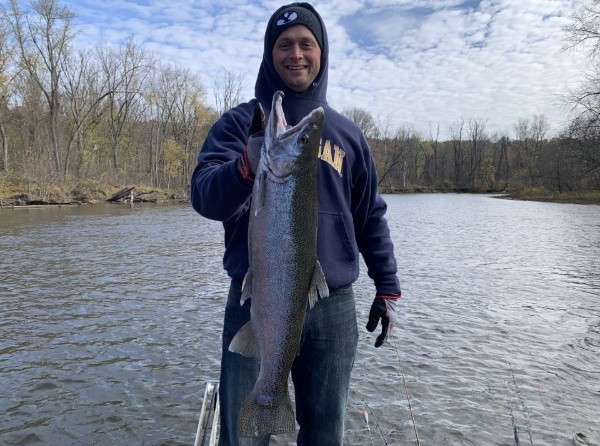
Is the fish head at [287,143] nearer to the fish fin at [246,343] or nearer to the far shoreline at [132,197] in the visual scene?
the fish fin at [246,343]

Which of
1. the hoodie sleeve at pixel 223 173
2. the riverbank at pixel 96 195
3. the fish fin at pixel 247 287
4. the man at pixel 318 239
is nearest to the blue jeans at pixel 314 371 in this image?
the man at pixel 318 239

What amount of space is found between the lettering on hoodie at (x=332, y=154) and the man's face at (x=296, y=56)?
366 millimetres

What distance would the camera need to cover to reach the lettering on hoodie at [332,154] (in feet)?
8.24

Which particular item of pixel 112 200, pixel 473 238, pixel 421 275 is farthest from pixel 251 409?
pixel 112 200

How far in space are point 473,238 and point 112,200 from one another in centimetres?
3246

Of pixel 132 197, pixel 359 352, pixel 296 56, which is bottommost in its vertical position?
pixel 359 352

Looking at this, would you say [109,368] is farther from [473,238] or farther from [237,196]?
[473,238]

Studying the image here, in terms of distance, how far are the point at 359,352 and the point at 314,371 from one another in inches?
187

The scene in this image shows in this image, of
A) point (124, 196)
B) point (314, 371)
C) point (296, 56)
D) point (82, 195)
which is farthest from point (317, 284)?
point (124, 196)

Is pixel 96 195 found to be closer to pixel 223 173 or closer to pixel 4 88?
pixel 4 88

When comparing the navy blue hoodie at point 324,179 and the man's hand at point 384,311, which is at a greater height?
the navy blue hoodie at point 324,179

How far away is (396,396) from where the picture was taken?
5629mm

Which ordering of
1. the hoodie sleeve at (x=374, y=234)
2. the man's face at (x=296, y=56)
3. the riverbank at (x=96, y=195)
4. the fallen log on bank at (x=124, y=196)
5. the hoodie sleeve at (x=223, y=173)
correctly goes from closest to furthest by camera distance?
the hoodie sleeve at (x=223, y=173), the man's face at (x=296, y=56), the hoodie sleeve at (x=374, y=234), the riverbank at (x=96, y=195), the fallen log on bank at (x=124, y=196)

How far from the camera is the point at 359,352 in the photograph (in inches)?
277
